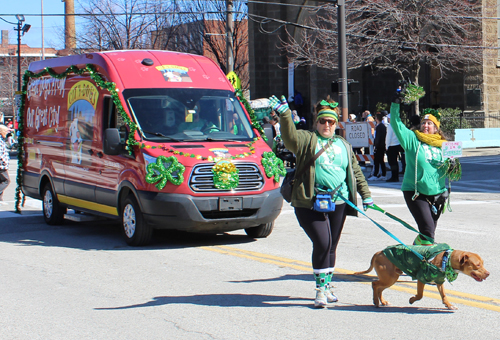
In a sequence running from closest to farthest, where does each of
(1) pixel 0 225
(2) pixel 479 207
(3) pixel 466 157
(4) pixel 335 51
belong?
(1) pixel 0 225
(2) pixel 479 207
(3) pixel 466 157
(4) pixel 335 51

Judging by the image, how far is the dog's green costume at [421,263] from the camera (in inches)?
207

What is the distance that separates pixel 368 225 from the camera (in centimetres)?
1077

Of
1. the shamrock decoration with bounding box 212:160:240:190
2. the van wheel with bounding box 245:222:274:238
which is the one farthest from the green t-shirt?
the van wheel with bounding box 245:222:274:238

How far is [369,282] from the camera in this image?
6.84m

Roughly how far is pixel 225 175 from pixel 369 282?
8.67ft

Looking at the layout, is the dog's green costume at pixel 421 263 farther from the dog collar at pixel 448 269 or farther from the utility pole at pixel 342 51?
the utility pole at pixel 342 51

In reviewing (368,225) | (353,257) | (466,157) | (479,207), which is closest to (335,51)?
(466,157)

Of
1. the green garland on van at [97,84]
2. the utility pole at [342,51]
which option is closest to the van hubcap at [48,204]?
the green garland on van at [97,84]

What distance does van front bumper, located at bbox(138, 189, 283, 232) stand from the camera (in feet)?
28.3

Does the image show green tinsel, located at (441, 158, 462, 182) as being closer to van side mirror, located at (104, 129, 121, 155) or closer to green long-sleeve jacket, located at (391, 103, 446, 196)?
green long-sleeve jacket, located at (391, 103, 446, 196)

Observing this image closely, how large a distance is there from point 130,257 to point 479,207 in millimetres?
7332

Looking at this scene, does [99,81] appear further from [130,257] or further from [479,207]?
[479,207]

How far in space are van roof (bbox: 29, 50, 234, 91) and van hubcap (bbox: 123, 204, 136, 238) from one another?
1.74m

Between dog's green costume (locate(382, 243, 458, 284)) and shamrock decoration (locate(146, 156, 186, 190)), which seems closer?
dog's green costume (locate(382, 243, 458, 284))
